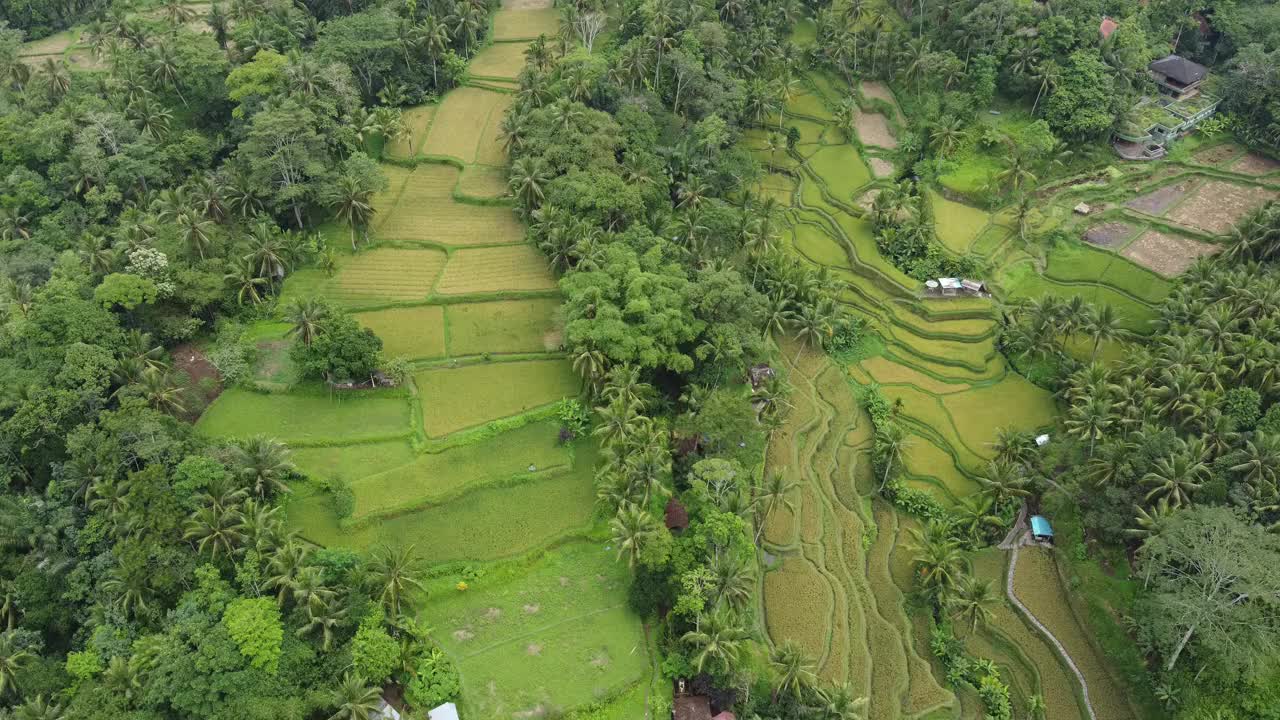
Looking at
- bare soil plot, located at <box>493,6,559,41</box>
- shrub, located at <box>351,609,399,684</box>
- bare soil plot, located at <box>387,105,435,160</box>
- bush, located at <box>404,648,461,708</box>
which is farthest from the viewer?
bare soil plot, located at <box>493,6,559,41</box>

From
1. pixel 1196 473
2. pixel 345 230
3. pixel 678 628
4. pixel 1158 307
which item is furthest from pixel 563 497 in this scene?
pixel 1158 307

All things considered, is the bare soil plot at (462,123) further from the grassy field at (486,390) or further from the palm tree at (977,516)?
the palm tree at (977,516)

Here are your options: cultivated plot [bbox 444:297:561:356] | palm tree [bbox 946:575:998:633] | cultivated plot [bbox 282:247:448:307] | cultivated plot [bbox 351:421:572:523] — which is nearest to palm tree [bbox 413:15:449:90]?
cultivated plot [bbox 282:247:448:307]

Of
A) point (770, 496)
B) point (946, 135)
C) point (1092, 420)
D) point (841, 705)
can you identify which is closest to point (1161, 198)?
point (946, 135)

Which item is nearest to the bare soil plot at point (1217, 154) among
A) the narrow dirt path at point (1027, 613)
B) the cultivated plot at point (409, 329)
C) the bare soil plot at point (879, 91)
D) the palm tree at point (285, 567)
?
the bare soil plot at point (879, 91)

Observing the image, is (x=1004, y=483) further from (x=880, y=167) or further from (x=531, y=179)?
(x=531, y=179)

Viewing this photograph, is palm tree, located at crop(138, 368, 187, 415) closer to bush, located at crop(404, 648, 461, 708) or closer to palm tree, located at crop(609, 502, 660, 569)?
bush, located at crop(404, 648, 461, 708)
